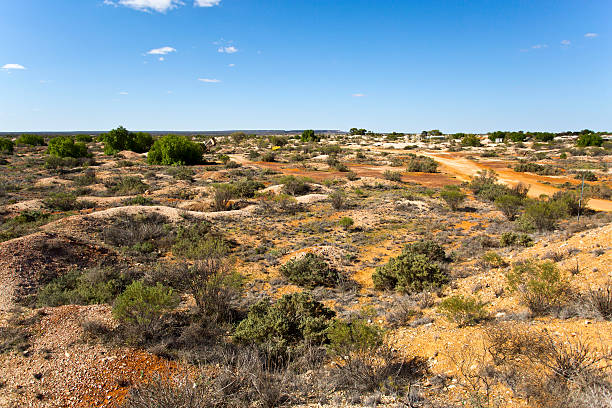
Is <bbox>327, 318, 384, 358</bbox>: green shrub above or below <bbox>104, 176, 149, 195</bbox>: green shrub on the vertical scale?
below

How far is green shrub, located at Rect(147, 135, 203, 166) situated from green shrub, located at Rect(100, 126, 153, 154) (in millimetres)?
13150

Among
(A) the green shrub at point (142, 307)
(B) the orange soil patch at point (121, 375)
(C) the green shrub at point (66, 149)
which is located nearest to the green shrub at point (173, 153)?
(C) the green shrub at point (66, 149)

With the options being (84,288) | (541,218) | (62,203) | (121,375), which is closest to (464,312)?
(121,375)

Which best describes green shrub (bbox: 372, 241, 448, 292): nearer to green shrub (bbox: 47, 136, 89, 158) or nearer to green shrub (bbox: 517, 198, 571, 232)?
green shrub (bbox: 517, 198, 571, 232)

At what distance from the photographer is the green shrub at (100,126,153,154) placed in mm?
46375

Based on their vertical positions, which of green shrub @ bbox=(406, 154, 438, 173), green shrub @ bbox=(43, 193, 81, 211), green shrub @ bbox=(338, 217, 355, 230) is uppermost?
green shrub @ bbox=(406, 154, 438, 173)

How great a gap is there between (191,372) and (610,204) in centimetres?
2409

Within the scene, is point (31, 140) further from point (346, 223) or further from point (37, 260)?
point (346, 223)

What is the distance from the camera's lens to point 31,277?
8562mm

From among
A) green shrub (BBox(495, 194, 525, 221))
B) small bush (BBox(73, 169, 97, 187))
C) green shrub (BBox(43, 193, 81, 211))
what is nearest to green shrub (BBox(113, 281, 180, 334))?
green shrub (BBox(43, 193, 81, 211))

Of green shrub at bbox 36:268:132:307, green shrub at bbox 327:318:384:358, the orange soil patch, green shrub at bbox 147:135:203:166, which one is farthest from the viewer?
green shrub at bbox 147:135:203:166

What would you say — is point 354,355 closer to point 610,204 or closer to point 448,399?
point 448,399

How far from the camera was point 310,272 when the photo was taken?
10.1 m

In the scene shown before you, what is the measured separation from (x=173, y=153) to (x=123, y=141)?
16389 millimetres
